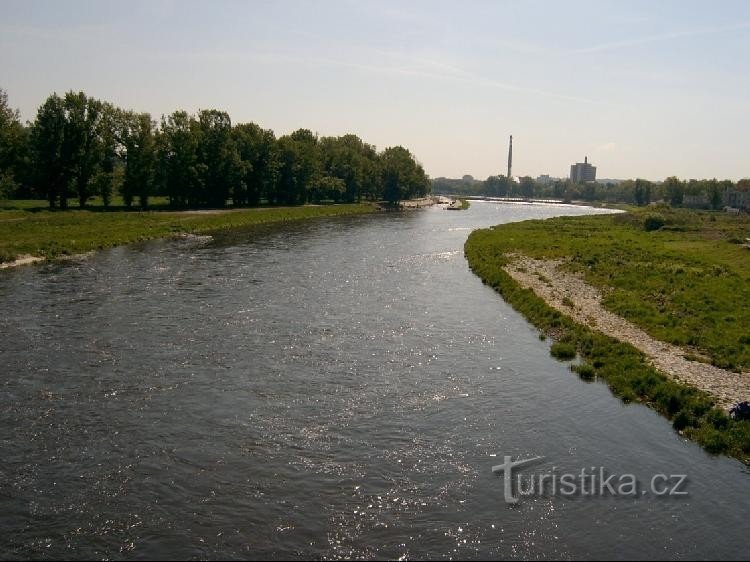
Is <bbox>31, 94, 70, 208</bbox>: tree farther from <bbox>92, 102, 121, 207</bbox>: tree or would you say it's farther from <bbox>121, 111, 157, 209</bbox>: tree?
<bbox>121, 111, 157, 209</bbox>: tree

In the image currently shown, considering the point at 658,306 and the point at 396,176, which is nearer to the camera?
the point at 658,306

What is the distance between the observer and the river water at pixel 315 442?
14102mm

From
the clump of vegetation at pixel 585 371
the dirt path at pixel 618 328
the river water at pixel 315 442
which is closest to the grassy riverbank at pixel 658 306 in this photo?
the clump of vegetation at pixel 585 371

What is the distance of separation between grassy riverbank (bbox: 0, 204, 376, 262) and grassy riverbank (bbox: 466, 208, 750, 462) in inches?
1593

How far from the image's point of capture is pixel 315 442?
18781 mm

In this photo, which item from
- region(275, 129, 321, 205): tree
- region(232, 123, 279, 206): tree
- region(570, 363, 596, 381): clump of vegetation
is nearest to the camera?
region(570, 363, 596, 381): clump of vegetation

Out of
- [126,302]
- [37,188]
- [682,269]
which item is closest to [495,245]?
[682,269]

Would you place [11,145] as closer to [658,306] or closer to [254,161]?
[254,161]

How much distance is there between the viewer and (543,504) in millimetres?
15750

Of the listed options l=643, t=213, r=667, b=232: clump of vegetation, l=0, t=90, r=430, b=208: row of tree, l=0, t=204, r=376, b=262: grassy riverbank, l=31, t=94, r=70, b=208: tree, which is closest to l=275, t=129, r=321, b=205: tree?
l=0, t=90, r=430, b=208: row of tree

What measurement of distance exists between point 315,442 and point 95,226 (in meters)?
65.0

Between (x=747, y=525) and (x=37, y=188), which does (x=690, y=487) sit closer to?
(x=747, y=525)

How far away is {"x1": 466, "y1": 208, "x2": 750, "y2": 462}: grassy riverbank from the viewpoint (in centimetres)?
2138

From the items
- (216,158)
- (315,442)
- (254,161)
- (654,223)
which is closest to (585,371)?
(315,442)
